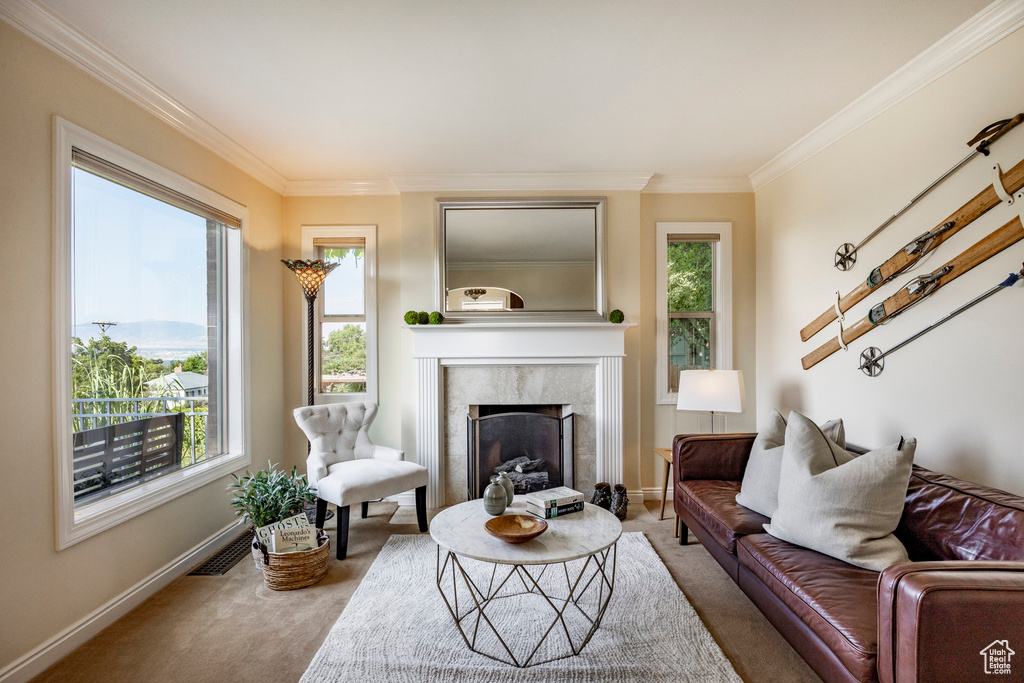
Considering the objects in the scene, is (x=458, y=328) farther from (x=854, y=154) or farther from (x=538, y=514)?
(x=854, y=154)

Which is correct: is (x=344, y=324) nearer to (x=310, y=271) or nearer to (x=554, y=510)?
(x=310, y=271)

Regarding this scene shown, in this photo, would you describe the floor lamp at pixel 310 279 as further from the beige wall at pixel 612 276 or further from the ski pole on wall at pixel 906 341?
the ski pole on wall at pixel 906 341

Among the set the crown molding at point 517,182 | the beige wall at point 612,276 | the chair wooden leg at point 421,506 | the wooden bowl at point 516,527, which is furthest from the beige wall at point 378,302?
the wooden bowl at point 516,527

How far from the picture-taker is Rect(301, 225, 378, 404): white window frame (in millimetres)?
3982

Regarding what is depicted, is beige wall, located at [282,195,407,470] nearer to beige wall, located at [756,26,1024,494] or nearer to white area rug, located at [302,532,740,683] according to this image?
white area rug, located at [302,532,740,683]

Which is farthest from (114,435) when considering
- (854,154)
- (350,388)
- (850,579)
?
(854,154)

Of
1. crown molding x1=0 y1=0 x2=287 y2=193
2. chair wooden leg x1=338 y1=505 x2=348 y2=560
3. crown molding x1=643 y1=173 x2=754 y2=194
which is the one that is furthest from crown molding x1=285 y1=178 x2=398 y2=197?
chair wooden leg x1=338 y1=505 x2=348 y2=560

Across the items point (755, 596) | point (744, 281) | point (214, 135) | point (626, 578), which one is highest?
point (214, 135)

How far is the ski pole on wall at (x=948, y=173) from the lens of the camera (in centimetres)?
197

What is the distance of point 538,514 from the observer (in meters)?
2.28

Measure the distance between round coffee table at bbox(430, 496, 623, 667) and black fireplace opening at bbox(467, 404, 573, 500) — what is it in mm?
1233

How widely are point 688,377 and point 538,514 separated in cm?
168

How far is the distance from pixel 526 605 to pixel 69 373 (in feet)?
7.27

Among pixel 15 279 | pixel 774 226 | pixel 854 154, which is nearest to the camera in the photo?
pixel 15 279
